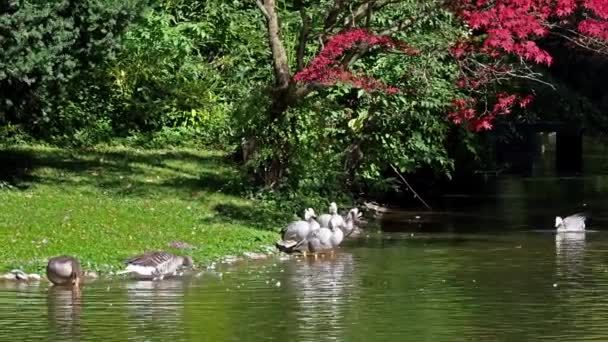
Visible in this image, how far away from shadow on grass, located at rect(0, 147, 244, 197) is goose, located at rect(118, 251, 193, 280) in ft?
21.9

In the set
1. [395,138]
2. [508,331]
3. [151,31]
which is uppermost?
[151,31]

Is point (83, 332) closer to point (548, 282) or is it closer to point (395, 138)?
point (548, 282)

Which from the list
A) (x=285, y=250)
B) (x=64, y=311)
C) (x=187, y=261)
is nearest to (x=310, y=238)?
(x=285, y=250)

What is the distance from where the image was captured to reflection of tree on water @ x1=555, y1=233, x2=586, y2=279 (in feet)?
64.2

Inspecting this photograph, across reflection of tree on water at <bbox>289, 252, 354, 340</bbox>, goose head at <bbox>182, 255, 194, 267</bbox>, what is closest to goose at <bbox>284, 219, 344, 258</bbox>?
reflection of tree on water at <bbox>289, 252, 354, 340</bbox>

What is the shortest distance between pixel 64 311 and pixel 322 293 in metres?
3.23

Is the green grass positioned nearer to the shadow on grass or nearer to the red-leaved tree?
the shadow on grass

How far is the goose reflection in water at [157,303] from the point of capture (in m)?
15.0

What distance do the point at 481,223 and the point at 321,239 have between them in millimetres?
6673

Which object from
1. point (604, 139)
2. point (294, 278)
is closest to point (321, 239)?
point (294, 278)

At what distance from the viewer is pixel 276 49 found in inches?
969

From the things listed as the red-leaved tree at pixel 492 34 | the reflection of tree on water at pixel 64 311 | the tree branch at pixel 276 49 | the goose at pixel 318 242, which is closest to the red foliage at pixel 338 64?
the red-leaved tree at pixel 492 34

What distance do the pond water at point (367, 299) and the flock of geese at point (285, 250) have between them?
0.75 ft

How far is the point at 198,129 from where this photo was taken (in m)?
33.5
